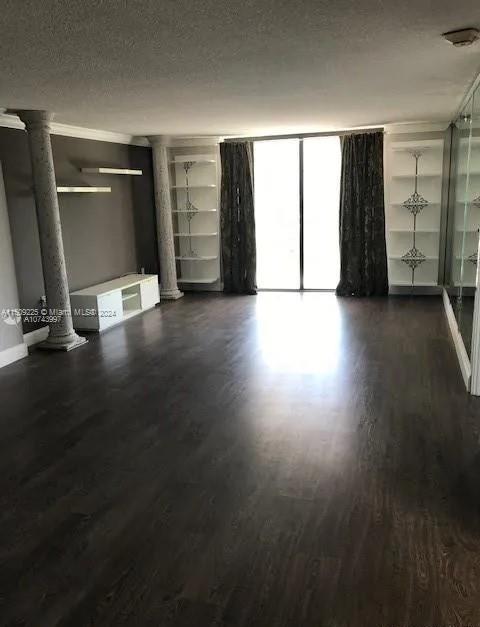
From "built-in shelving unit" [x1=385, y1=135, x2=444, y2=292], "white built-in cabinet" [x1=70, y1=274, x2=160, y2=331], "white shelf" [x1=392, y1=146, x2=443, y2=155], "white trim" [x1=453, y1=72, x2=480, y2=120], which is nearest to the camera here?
"white trim" [x1=453, y1=72, x2=480, y2=120]

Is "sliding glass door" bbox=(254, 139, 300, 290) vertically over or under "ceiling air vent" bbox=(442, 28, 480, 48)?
under

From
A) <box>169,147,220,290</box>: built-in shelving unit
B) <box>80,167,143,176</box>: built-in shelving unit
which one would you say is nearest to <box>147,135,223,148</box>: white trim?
<box>169,147,220,290</box>: built-in shelving unit

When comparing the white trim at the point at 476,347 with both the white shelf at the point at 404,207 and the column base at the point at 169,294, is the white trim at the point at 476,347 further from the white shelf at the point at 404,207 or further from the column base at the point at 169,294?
A: the column base at the point at 169,294

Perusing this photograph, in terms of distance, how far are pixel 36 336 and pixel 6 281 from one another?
34.7 inches

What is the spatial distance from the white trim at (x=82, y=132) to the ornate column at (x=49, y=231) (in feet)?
1.03

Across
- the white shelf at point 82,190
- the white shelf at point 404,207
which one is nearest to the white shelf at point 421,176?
the white shelf at point 404,207

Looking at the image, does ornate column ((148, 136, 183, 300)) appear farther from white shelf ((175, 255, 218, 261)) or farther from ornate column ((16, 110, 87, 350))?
ornate column ((16, 110, 87, 350))

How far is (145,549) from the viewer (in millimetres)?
2271

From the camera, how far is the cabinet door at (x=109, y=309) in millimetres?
6051

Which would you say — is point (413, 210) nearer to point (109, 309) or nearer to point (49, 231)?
point (109, 309)

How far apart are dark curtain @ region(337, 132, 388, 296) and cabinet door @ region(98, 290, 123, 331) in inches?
124

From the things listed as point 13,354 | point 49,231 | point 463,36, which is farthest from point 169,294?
point 463,36

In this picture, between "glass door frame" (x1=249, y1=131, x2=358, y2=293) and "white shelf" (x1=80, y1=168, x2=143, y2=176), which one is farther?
"glass door frame" (x1=249, y1=131, x2=358, y2=293)

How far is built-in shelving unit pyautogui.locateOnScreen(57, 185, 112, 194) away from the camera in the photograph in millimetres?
5750
